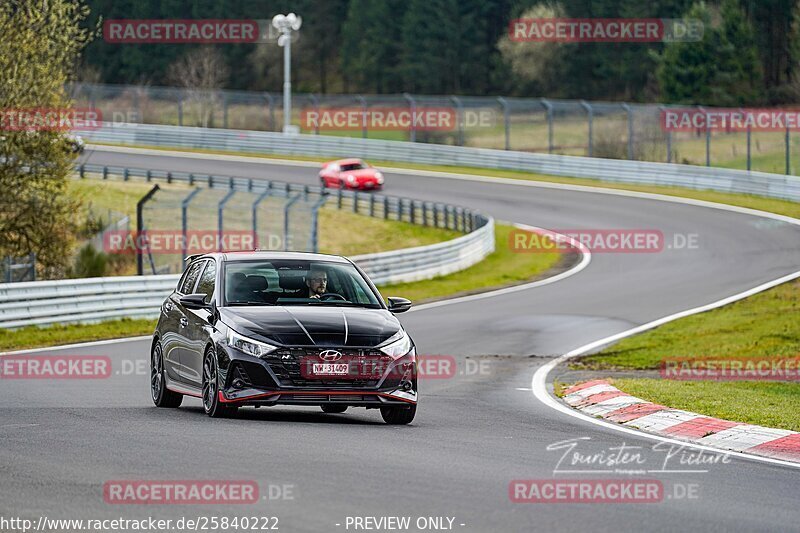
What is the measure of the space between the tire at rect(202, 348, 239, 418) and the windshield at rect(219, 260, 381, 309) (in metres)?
0.64

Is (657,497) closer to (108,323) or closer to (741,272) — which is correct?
(108,323)

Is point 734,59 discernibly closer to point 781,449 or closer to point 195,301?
point 195,301

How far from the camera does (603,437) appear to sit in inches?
448

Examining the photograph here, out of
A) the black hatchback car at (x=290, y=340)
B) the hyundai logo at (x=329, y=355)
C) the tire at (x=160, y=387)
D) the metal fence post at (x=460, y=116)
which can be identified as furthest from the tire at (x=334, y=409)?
the metal fence post at (x=460, y=116)

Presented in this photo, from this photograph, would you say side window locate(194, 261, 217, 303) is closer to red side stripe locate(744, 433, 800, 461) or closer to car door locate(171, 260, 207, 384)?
car door locate(171, 260, 207, 384)

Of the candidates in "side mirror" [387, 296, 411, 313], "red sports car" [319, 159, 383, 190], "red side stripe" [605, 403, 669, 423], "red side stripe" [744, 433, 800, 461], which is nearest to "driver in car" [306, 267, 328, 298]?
"side mirror" [387, 296, 411, 313]

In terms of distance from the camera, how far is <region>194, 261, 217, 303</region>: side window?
12.9 meters

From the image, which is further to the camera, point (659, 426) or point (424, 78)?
point (424, 78)

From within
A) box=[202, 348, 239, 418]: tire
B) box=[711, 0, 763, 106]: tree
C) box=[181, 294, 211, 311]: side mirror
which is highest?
box=[711, 0, 763, 106]: tree

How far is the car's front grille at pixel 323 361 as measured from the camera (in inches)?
450

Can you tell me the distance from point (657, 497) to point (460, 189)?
46.3 meters

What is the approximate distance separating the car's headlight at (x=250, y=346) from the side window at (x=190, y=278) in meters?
2.07

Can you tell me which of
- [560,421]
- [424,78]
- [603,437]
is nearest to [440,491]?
[603,437]

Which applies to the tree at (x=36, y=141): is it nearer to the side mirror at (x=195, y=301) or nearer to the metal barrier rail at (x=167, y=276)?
the metal barrier rail at (x=167, y=276)
